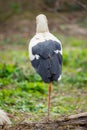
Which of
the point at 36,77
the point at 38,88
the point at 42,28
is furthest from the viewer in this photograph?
the point at 36,77

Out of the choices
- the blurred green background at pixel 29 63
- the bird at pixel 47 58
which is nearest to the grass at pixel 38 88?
the blurred green background at pixel 29 63

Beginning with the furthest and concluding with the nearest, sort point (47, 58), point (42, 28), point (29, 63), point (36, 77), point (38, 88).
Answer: point (29, 63) → point (36, 77) → point (38, 88) → point (42, 28) → point (47, 58)

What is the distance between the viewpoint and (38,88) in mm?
10609

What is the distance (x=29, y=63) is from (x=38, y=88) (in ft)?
10.7

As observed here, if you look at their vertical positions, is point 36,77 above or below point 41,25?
below

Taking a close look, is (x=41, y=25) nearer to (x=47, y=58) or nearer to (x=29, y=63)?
(x=47, y=58)

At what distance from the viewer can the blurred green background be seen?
9.33 meters

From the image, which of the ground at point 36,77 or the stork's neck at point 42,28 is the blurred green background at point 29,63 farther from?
the stork's neck at point 42,28

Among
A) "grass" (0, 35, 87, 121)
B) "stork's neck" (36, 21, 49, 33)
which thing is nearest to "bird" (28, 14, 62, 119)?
"stork's neck" (36, 21, 49, 33)

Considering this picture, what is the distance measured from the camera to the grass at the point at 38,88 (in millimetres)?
9046

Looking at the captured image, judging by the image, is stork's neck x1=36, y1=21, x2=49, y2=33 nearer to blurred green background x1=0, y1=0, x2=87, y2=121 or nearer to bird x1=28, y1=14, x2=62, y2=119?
bird x1=28, y1=14, x2=62, y2=119

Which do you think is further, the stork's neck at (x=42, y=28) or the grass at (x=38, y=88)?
the stork's neck at (x=42, y=28)

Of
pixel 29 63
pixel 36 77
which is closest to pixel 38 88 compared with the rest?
pixel 36 77

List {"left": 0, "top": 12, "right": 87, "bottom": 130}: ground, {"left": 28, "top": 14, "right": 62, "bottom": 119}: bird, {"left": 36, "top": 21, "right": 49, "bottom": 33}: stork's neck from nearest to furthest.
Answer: {"left": 28, "top": 14, "right": 62, "bottom": 119}: bird < {"left": 0, "top": 12, "right": 87, "bottom": 130}: ground < {"left": 36, "top": 21, "right": 49, "bottom": 33}: stork's neck
